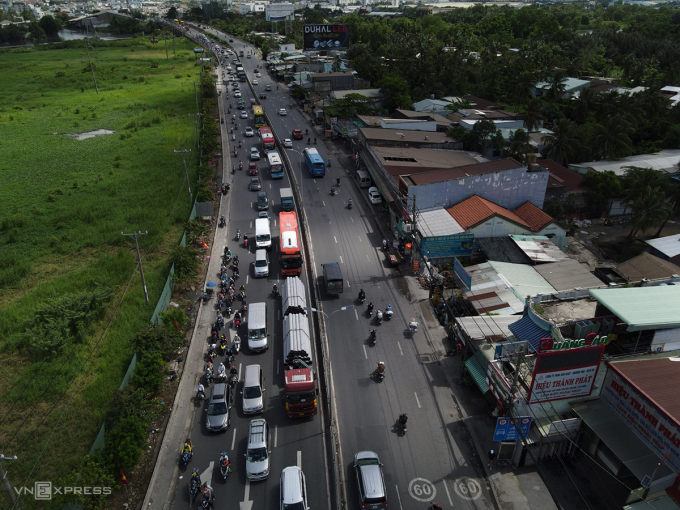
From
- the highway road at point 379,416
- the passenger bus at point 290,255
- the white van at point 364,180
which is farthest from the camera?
the white van at point 364,180

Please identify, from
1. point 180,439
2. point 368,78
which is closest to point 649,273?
point 180,439

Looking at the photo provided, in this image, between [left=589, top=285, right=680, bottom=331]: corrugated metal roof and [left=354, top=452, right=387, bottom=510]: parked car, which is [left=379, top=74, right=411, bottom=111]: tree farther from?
[left=354, top=452, right=387, bottom=510]: parked car

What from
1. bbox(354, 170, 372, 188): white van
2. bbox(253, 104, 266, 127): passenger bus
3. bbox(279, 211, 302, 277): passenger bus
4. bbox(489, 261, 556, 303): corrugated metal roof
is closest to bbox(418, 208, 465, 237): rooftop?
bbox(489, 261, 556, 303): corrugated metal roof

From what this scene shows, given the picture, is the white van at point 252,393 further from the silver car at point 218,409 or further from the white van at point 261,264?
the white van at point 261,264

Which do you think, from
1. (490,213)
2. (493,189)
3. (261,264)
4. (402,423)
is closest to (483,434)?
(402,423)

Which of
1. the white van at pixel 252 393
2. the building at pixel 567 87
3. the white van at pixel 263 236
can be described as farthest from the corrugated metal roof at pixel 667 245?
the building at pixel 567 87

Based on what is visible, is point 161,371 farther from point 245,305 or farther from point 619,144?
point 619,144
